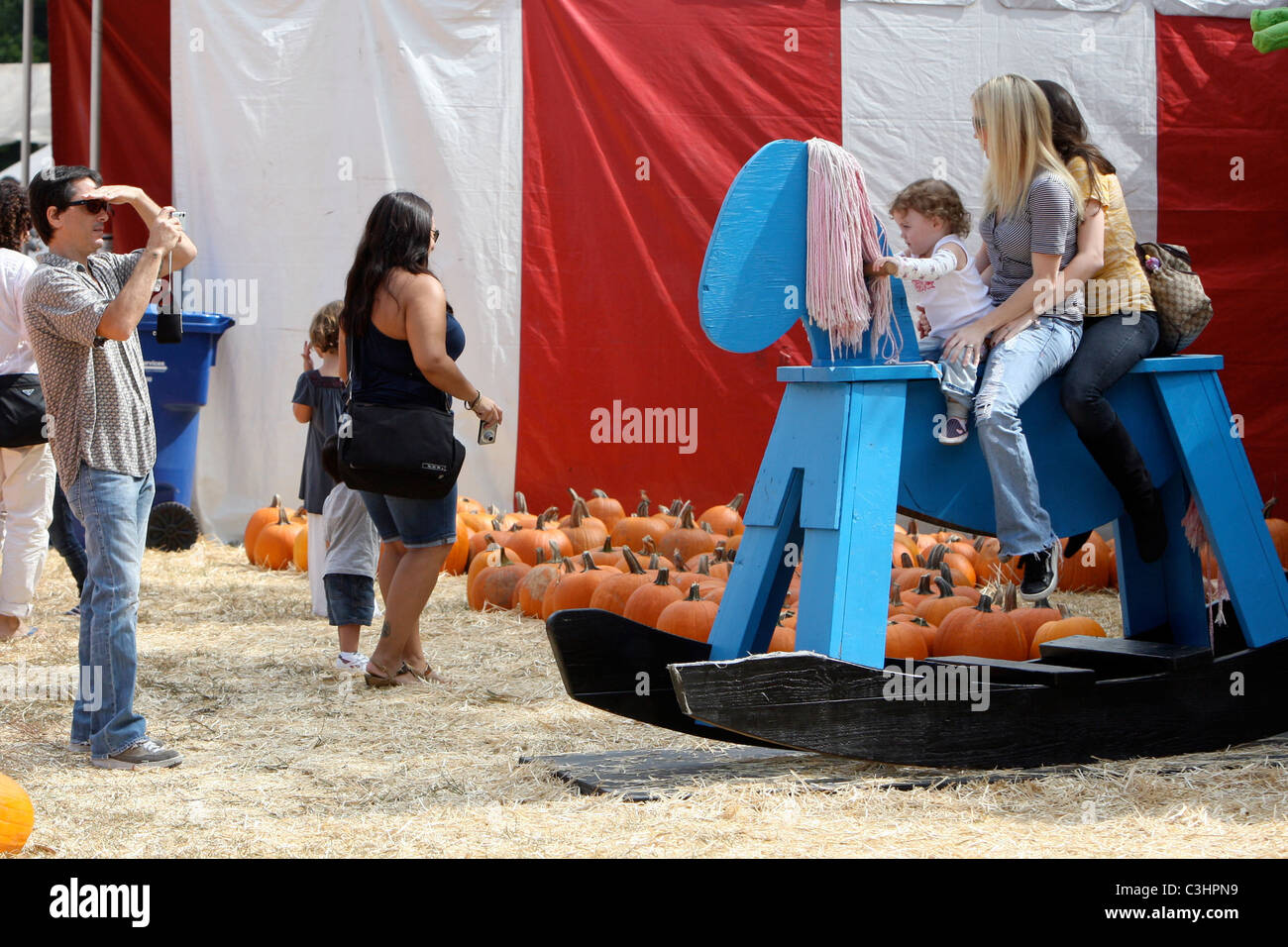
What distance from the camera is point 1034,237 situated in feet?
12.2

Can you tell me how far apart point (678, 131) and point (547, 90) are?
2.77 feet

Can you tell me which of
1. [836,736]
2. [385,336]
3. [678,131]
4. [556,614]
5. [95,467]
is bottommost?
[836,736]

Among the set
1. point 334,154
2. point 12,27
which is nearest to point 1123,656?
point 334,154

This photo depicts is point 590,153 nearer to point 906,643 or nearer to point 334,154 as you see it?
point 334,154

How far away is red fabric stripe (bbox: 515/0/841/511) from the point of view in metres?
8.28

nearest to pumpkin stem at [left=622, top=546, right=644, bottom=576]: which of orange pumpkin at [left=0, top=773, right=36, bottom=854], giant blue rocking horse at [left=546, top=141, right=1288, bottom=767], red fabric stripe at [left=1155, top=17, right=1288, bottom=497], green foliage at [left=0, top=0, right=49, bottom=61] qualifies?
giant blue rocking horse at [left=546, top=141, right=1288, bottom=767]

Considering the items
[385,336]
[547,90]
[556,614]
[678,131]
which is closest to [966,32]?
[678,131]

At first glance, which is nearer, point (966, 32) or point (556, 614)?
point (556, 614)

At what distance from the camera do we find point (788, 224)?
349cm

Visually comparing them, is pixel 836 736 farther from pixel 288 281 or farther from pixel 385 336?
pixel 288 281

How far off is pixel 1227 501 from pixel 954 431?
0.89m

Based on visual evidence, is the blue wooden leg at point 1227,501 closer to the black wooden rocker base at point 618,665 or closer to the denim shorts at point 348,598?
the black wooden rocker base at point 618,665

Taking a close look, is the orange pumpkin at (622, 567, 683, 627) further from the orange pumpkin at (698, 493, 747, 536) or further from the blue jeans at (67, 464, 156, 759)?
the blue jeans at (67, 464, 156, 759)

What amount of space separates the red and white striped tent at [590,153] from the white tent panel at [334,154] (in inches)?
0.5
